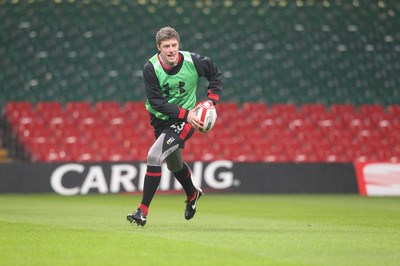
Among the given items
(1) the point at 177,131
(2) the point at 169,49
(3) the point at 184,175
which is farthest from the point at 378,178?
(2) the point at 169,49

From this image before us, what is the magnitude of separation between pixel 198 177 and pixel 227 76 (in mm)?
6051

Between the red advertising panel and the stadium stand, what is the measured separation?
3.08 meters

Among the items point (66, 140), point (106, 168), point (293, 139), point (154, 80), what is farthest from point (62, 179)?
point (154, 80)

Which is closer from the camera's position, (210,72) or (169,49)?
(169,49)

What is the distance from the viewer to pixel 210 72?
31.6 feet

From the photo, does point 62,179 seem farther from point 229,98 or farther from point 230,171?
point 229,98

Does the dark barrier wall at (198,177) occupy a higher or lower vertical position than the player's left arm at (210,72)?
lower

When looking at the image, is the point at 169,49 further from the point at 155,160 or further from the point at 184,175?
the point at 184,175

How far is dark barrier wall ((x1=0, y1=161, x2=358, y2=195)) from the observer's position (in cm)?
1822

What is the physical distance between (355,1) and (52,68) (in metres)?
9.50

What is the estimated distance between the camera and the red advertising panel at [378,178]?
738 inches

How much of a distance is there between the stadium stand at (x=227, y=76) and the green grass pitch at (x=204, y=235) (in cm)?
699

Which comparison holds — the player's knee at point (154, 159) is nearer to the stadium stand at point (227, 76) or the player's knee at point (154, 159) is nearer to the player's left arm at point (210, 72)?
the player's left arm at point (210, 72)

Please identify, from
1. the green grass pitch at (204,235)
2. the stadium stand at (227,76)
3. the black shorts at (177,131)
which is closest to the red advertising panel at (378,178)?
the stadium stand at (227,76)
